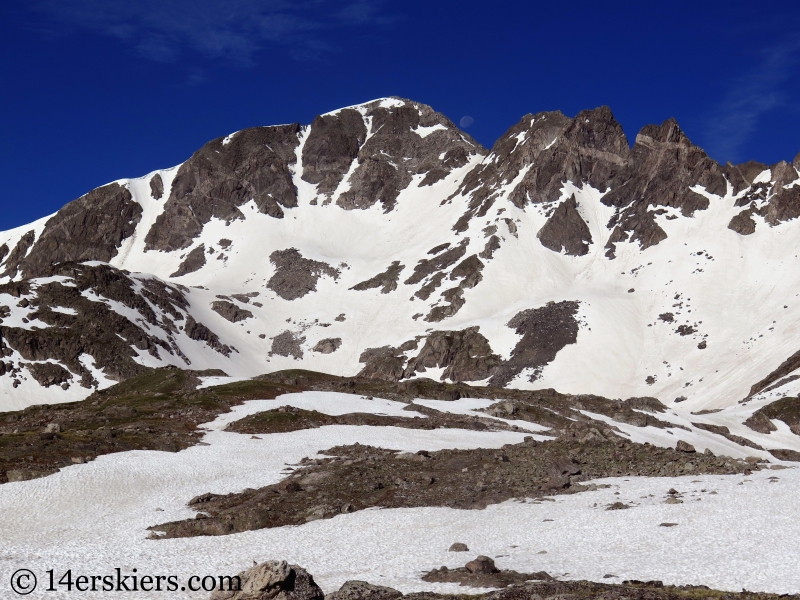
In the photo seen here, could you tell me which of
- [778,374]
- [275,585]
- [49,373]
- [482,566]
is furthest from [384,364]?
[275,585]

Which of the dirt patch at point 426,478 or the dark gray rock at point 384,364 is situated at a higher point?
the dark gray rock at point 384,364

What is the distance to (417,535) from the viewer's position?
3731 centimetres

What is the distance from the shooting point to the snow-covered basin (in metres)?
29.5

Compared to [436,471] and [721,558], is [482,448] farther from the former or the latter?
[721,558]

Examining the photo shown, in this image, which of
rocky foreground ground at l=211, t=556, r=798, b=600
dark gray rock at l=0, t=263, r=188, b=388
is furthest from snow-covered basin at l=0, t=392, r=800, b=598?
dark gray rock at l=0, t=263, r=188, b=388

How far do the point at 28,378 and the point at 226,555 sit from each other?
13272cm

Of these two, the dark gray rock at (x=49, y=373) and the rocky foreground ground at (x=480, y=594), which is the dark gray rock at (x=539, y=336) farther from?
the rocky foreground ground at (x=480, y=594)

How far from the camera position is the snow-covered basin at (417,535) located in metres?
29.5

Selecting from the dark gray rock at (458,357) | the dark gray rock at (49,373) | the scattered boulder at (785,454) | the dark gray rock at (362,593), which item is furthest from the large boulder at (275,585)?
the dark gray rock at (458,357)

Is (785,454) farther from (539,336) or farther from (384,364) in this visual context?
(384,364)

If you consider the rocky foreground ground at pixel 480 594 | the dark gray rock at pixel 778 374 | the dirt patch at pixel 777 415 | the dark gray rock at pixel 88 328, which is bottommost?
the rocky foreground ground at pixel 480 594

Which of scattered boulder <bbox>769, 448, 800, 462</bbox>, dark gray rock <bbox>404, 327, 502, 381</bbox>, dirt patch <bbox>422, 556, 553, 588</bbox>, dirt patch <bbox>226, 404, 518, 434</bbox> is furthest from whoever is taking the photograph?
dark gray rock <bbox>404, 327, 502, 381</bbox>

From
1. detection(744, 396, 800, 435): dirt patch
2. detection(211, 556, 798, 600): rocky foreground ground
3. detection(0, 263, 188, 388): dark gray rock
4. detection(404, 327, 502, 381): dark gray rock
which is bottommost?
detection(211, 556, 798, 600): rocky foreground ground

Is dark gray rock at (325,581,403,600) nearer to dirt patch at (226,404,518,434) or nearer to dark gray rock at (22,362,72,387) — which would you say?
dirt patch at (226,404,518,434)
